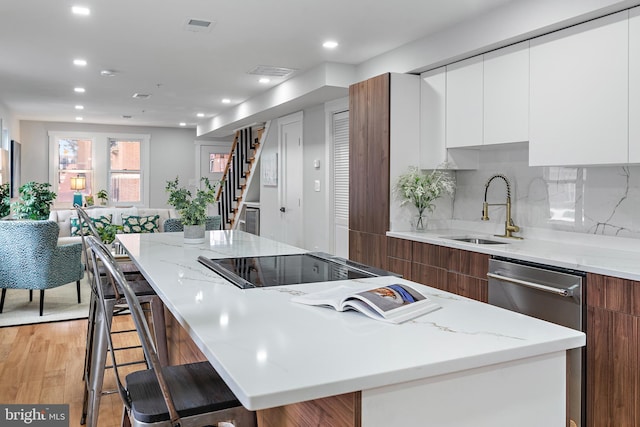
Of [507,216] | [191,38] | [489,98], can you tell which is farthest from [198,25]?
[507,216]

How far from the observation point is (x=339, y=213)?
593cm

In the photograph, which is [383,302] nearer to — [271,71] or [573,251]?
[573,251]

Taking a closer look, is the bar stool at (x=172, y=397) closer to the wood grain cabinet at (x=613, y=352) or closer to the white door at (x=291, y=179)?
the wood grain cabinet at (x=613, y=352)

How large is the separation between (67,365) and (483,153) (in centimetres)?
344

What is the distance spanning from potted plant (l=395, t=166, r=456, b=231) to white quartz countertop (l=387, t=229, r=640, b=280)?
0.35 metres

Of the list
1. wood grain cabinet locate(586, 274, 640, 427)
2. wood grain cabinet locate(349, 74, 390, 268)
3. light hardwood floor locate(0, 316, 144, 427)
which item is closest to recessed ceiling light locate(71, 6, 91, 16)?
wood grain cabinet locate(349, 74, 390, 268)

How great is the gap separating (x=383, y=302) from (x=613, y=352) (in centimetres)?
156

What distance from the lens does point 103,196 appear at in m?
Result: 9.65

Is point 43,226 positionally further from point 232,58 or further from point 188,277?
point 188,277

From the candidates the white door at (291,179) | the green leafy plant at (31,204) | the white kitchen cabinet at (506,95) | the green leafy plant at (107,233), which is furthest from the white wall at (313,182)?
the green leafy plant at (31,204)

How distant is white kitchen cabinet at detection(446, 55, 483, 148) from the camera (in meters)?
3.70

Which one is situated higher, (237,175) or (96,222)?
(237,175)

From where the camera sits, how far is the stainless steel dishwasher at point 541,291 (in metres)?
2.55

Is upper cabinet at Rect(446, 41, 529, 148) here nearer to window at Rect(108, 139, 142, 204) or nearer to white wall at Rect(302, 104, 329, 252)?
white wall at Rect(302, 104, 329, 252)
